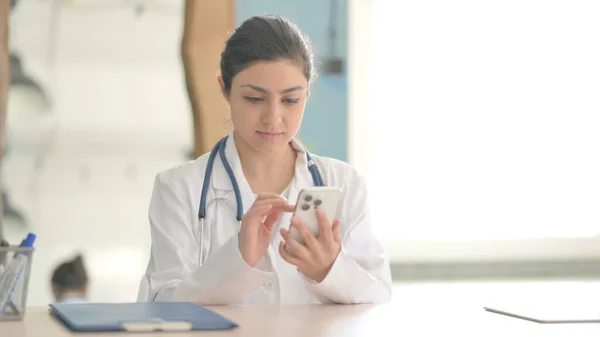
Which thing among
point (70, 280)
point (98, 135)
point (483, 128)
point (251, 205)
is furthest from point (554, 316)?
point (483, 128)

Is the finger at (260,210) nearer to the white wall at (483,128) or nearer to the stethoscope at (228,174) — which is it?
the stethoscope at (228,174)

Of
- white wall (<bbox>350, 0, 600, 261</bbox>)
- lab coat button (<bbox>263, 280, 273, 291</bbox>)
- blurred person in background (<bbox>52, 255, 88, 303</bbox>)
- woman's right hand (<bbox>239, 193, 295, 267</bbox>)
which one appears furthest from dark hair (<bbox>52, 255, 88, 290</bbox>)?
woman's right hand (<bbox>239, 193, 295, 267</bbox>)

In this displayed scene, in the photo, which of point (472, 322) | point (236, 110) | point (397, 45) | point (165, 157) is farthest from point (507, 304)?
point (397, 45)

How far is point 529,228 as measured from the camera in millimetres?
5195

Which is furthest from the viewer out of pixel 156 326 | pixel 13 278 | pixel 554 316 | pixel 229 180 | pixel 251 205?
pixel 229 180

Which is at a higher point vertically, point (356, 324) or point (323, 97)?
point (323, 97)

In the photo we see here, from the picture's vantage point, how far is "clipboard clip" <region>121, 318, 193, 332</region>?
1.61m

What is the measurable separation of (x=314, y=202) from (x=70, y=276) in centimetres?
265

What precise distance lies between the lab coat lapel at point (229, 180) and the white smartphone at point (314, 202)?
441mm

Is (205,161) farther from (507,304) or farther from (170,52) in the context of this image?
(170,52)

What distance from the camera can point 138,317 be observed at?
1.72 metres

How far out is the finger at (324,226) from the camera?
6.55 feet

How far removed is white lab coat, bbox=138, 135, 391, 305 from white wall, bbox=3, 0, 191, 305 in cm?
214

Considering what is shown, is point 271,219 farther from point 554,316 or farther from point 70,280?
point 70,280
